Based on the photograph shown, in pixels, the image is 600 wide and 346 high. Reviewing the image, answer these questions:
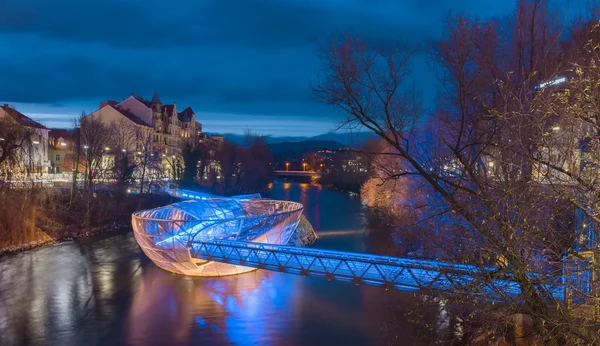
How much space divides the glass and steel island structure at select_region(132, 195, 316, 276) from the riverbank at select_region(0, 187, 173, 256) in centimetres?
933

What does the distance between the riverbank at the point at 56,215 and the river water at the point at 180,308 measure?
10.1 feet

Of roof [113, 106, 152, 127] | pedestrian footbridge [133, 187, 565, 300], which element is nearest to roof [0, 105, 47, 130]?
roof [113, 106, 152, 127]

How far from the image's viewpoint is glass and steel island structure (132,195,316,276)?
1898 centimetres

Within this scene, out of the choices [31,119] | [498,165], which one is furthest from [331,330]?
[31,119]

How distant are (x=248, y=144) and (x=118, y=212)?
129 feet

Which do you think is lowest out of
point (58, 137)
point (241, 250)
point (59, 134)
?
point (241, 250)

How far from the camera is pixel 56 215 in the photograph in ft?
104

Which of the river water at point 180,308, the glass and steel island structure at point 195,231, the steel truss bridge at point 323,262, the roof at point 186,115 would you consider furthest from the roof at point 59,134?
the steel truss bridge at point 323,262

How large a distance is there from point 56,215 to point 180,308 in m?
20.0

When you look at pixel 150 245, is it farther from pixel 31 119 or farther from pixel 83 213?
pixel 31 119

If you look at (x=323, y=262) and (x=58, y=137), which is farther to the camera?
(x=58, y=137)

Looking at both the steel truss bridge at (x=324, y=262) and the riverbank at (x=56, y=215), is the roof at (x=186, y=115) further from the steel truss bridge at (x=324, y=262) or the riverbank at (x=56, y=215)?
the steel truss bridge at (x=324, y=262)

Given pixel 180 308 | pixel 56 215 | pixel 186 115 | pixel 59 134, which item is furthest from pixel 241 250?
pixel 186 115

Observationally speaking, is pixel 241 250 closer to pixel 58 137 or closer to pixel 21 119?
pixel 21 119
